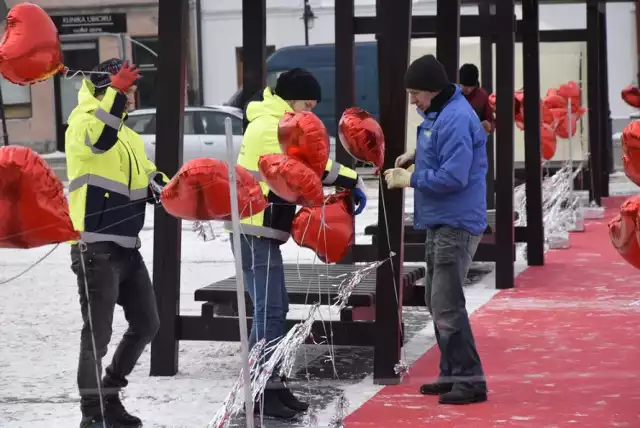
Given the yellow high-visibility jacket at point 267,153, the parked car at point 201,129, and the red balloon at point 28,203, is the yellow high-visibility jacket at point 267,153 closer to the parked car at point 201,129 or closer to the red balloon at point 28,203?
the red balloon at point 28,203

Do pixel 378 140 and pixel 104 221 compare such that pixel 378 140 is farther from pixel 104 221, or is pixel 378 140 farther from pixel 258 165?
pixel 104 221

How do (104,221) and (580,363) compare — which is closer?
(104,221)

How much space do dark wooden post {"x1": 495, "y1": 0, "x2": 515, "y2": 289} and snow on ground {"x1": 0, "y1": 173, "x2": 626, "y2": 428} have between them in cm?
27

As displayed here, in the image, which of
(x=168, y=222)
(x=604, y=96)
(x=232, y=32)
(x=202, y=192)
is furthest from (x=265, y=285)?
(x=232, y=32)

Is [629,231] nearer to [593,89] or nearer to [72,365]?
[72,365]

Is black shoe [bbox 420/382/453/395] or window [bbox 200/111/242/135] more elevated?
window [bbox 200/111/242/135]

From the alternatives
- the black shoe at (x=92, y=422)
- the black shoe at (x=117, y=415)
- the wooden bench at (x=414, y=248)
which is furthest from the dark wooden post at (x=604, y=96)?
the black shoe at (x=92, y=422)

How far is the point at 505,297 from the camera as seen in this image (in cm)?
1008

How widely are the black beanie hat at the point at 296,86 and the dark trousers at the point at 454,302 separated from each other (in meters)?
0.95

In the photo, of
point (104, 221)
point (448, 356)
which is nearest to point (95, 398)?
point (104, 221)

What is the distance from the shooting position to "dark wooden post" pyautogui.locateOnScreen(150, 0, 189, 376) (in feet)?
23.6

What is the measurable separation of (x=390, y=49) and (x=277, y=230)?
1.36 m

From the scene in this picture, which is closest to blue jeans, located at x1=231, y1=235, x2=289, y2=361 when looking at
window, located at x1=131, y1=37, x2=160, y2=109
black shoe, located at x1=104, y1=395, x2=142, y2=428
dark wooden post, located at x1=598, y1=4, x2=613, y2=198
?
black shoe, located at x1=104, y1=395, x2=142, y2=428

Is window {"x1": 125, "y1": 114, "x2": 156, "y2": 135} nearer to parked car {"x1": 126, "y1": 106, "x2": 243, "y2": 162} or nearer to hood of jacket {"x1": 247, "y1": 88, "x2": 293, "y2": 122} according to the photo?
parked car {"x1": 126, "y1": 106, "x2": 243, "y2": 162}
